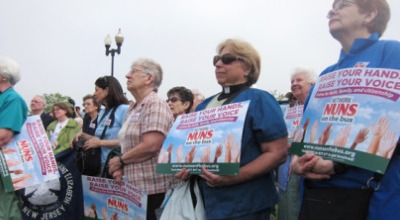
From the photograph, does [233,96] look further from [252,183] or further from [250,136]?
[252,183]

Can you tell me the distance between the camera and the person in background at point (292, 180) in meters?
3.81

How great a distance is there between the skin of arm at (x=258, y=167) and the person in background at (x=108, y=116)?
1.86 meters

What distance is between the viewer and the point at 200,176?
2564mm

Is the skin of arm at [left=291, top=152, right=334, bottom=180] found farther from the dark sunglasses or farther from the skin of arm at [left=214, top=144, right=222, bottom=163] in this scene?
the dark sunglasses

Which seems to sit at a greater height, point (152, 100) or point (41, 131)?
point (152, 100)

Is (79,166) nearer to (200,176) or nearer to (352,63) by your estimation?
(200,176)

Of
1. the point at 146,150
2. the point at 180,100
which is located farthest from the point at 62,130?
the point at 146,150

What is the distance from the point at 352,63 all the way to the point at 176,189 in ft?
4.61

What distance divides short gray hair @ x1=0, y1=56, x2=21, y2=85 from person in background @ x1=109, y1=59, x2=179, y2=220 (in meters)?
1.36

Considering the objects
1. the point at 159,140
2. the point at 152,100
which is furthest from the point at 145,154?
the point at 152,100

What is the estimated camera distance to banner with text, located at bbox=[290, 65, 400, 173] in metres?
1.65

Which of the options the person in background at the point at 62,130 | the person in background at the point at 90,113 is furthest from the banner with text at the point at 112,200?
the person in background at the point at 90,113

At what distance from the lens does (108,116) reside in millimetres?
4305

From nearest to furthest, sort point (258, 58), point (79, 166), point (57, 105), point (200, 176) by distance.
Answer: point (200, 176) < point (258, 58) < point (79, 166) < point (57, 105)
